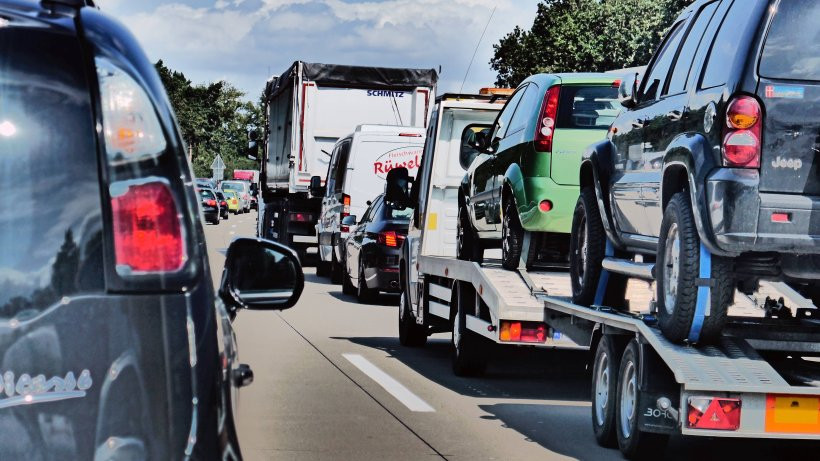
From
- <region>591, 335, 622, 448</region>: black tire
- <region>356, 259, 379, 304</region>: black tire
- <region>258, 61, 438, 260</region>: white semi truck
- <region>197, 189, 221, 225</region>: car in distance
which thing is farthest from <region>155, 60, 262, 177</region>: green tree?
<region>591, 335, 622, 448</region>: black tire

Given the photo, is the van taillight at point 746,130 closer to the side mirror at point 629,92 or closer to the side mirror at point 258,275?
the side mirror at point 629,92

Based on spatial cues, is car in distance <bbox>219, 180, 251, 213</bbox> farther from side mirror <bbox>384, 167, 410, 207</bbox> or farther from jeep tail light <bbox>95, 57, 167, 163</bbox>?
jeep tail light <bbox>95, 57, 167, 163</bbox>

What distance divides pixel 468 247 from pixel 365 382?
7.27 feet

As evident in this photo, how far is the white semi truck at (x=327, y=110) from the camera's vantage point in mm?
28219

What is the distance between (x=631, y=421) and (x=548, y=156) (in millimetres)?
3672

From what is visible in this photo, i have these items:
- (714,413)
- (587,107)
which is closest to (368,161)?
(587,107)

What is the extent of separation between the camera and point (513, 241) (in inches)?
441

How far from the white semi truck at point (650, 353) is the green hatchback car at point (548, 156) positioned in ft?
0.82

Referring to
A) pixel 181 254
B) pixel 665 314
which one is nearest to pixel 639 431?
pixel 665 314

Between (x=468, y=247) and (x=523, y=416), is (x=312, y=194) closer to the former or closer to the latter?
(x=468, y=247)

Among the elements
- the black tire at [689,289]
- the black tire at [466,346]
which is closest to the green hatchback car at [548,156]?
the black tire at [466,346]

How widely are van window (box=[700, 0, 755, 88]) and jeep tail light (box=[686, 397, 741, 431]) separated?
1477 mm

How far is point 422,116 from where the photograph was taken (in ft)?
94.8

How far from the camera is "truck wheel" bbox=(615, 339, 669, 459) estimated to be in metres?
7.41
